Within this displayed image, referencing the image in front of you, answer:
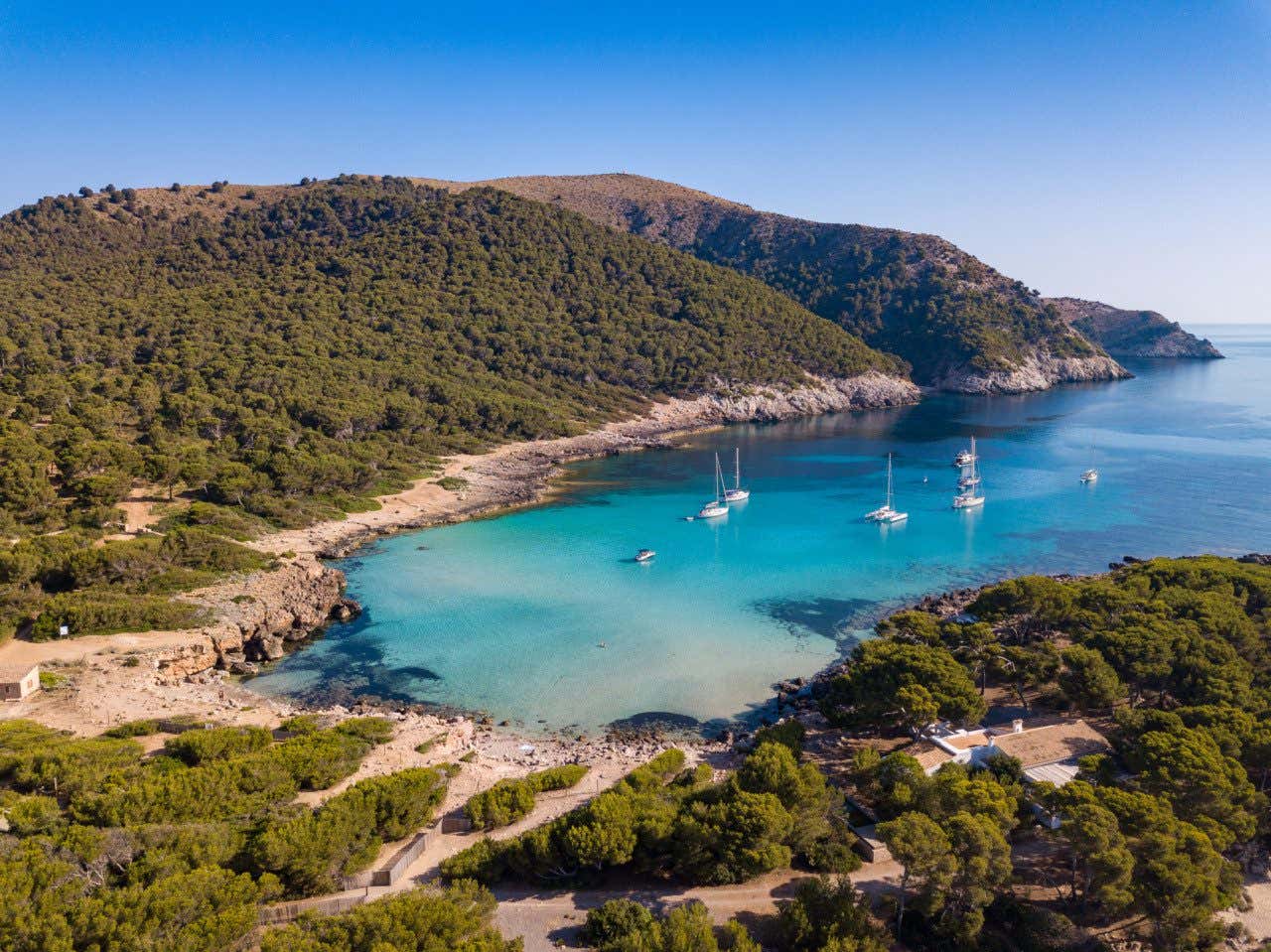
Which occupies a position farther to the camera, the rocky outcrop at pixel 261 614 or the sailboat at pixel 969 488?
the sailboat at pixel 969 488

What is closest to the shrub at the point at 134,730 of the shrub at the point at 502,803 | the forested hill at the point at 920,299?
the shrub at the point at 502,803

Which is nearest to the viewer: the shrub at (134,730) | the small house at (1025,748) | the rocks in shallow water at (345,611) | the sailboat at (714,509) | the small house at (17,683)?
the small house at (1025,748)

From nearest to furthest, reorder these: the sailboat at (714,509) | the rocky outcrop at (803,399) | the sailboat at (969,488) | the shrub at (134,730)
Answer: the shrub at (134,730) < the sailboat at (714,509) < the sailboat at (969,488) < the rocky outcrop at (803,399)

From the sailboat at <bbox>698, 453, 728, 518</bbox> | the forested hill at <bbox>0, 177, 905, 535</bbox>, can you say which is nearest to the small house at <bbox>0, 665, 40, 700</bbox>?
the forested hill at <bbox>0, 177, 905, 535</bbox>

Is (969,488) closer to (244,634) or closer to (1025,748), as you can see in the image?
(1025,748)

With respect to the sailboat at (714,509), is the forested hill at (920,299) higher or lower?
higher

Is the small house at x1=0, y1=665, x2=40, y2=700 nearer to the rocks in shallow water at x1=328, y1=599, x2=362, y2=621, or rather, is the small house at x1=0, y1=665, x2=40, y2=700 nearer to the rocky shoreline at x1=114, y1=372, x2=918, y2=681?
the rocky shoreline at x1=114, y1=372, x2=918, y2=681

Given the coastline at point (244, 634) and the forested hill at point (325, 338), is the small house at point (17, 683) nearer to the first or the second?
the coastline at point (244, 634)

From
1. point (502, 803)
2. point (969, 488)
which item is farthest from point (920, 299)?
point (502, 803)
